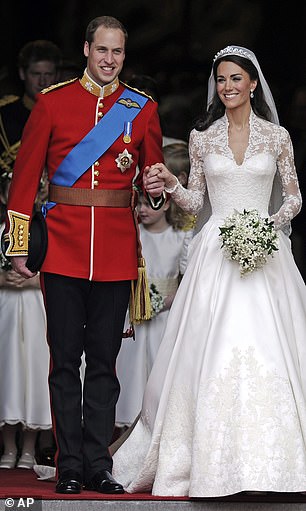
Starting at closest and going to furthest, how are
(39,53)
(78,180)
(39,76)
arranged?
(78,180)
(39,76)
(39,53)

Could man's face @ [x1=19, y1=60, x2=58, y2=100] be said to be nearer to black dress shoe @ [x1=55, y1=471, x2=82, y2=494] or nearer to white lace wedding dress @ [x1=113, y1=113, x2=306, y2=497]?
white lace wedding dress @ [x1=113, y1=113, x2=306, y2=497]

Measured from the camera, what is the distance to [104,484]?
6051 millimetres

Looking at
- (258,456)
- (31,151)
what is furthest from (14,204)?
(258,456)

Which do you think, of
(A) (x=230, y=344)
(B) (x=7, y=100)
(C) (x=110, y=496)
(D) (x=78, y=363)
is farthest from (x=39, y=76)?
(C) (x=110, y=496)

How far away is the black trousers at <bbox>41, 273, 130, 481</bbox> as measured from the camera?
20.1 feet

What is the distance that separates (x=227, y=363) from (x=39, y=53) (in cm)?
372

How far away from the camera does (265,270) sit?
6.25 meters

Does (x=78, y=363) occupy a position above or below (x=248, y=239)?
below

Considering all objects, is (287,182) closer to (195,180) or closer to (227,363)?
(195,180)

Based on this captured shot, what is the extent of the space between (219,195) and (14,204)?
0.99 meters

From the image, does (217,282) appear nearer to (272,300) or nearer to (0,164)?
(272,300)

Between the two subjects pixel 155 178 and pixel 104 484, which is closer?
pixel 104 484

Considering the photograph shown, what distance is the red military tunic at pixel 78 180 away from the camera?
20.0 feet

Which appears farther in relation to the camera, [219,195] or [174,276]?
[174,276]
